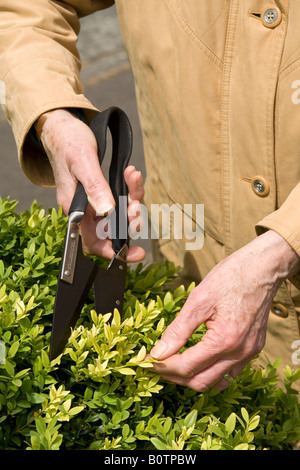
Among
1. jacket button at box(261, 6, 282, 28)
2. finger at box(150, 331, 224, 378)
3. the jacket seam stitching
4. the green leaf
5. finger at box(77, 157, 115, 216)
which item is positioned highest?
jacket button at box(261, 6, 282, 28)

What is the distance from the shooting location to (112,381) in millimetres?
1518

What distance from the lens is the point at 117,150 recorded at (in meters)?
1.84

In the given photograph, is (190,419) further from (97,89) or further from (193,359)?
(97,89)

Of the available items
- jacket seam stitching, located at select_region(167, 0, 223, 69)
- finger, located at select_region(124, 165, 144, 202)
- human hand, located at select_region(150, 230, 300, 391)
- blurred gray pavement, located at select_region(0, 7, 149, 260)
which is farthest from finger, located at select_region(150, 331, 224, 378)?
blurred gray pavement, located at select_region(0, 7, 149, 260)

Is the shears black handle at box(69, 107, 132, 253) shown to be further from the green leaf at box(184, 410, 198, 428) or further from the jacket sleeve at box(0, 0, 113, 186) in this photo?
the green leaf at box(184, 410, 198, 428)

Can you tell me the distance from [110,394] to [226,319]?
329mm

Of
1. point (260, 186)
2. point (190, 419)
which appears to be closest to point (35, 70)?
point (260, 186)

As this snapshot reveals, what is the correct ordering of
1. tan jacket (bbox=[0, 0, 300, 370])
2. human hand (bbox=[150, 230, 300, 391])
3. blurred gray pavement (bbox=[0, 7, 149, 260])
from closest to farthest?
human hand (bbox=[150, 230, 300, 391]), tan jacket (bbox=[0, 0, 300, 370]), blurred gray pavement (bbox=[0, 7, 149, 260])

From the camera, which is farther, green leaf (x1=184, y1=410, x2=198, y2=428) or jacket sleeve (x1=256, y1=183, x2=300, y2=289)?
jacket sleeve (x1=256, y1=183, x2=300, y2=289)

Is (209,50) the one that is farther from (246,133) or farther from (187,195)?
(187,195)

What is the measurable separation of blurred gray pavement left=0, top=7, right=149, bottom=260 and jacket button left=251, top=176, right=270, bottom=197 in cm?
289

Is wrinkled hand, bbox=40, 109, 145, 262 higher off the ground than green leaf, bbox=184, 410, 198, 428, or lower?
higher

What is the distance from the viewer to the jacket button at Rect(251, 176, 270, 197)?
1886 millimetres

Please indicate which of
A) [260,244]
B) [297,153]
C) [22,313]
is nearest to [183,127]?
[297,153]
